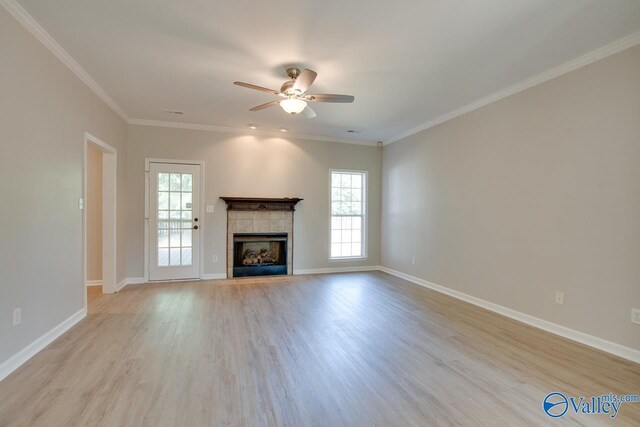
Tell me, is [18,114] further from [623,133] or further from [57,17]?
[623,133]

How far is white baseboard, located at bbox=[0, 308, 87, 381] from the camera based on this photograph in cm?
219

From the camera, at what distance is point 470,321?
11.3 ft

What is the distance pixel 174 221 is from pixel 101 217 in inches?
41.9

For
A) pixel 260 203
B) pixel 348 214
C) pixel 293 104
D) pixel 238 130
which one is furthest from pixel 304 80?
pixel 348 214

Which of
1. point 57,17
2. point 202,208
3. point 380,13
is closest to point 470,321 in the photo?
point 380,13

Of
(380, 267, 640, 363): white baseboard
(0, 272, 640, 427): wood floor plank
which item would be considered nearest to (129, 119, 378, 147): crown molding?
(0, 272, 640, 427): wood floor plank

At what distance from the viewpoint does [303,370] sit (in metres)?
2.33

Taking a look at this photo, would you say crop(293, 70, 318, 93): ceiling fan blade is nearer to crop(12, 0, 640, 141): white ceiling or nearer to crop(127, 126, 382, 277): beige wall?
crop(12, 0, 640, 141): white ceiling

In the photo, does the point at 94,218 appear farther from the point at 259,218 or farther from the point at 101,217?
the point at 259,218

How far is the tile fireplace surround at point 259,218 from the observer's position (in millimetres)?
5457

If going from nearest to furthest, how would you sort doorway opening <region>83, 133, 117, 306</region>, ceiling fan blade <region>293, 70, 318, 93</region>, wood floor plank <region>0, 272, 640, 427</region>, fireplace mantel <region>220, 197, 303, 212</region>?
wood floor plank <region>0, 272, 640, 427</region>, ceiling fan blade <region>293, 70, 318, 93</region>, doorway opening <region>83, 133, 117, 306</region>, fireplace mantel <region>220, 197, 303, 212</region>

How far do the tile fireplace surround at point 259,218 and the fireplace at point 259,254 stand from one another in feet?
0.27

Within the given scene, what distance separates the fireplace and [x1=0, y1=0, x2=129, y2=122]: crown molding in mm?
2941

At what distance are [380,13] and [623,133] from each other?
2.43 metres
